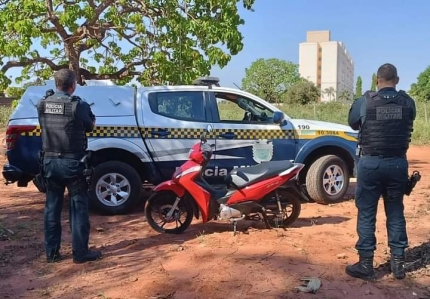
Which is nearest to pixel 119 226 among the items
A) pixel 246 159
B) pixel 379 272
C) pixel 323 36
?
pixel 246 159

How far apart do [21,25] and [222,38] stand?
3755mm

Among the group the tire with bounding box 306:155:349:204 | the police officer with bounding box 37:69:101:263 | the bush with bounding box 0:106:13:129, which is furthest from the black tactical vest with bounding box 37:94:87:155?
the bush with bounding box 0:106:13:129

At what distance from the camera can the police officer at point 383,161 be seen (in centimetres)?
430

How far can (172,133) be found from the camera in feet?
23.0

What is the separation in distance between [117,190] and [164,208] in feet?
3.89

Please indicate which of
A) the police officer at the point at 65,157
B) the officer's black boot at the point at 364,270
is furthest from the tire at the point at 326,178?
the police officer at the point at 65,157

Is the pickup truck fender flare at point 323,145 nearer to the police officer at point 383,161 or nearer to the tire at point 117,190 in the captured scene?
the tire at point 117,190

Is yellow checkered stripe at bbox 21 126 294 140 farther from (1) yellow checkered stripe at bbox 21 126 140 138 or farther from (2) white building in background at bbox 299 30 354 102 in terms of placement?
(2) white building in background at bbox 299 30 354 102

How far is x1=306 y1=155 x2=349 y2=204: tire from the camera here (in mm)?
7414

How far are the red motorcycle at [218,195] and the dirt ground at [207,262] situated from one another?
0.21 meters

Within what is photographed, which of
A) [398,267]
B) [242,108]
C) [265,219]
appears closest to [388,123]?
[398,267]

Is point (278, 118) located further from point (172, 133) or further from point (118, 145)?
point (118, 145)

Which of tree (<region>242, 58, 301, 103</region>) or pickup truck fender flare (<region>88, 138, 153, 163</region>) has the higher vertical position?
tree (<region>242, 58, 301, 103</region>)

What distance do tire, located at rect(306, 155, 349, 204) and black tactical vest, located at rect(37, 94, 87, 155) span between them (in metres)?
3.80
